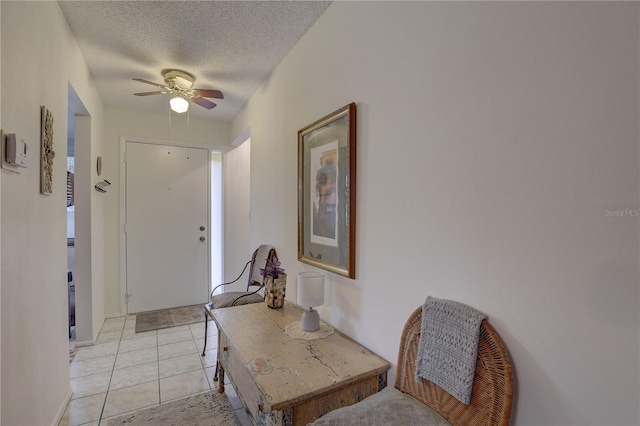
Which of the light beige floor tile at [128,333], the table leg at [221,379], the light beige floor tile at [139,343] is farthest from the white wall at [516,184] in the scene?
the light beige floor tile at [128,333]

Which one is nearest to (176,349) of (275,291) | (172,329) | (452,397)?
(172,329)

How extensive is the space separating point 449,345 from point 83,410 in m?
2.32

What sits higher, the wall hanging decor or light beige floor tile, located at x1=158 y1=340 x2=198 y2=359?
the wall hanging decor

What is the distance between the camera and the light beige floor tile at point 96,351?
274 cm

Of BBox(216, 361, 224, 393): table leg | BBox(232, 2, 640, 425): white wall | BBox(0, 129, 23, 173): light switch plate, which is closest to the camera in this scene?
BBox(232, 2, 640, 425): white wall

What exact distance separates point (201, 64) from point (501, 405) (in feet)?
9.62

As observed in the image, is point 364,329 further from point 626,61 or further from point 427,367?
point 626,61

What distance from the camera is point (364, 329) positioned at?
1629 mm

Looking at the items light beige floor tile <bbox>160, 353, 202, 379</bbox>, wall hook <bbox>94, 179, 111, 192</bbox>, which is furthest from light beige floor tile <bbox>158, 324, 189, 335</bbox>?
wall hook <bbox>94, 179, 111, 192</bbox>

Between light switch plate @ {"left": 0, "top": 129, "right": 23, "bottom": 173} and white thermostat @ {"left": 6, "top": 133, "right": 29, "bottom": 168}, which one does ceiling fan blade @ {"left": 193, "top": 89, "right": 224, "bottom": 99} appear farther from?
light switch plate @ {"left": 0, "top": 129, "right": 23, "bottom": 173}

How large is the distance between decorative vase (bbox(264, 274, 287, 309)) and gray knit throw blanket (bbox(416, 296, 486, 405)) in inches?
46.8

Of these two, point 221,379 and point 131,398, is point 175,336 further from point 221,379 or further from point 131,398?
point 221,379

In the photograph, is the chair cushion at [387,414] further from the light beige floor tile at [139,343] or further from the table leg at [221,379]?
the light beige floor tile at [139,343]

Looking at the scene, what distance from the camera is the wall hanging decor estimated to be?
1645 mm
